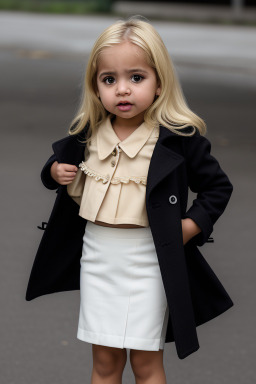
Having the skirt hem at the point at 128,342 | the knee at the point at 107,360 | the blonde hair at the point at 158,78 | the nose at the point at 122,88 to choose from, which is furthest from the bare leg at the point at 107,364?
the nose at the point at 122,88

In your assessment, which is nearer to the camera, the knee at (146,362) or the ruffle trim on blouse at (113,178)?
the ruffle trim on blouse at (113,178)

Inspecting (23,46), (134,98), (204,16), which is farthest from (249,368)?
(204,16)

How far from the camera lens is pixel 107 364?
3.16 meters

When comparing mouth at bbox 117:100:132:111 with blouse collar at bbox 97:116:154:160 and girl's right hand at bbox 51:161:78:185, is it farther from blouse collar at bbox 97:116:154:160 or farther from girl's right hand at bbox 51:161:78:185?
girl's right hand at bbox 51:161:78:185

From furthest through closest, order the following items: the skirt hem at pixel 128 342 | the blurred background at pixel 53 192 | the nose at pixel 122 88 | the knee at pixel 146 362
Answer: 1. the blurred background at pixel 53 192
2. the knee at pixel 146 362
3. the skirt hem at pixel 128 342
4. the nose at pixel 122 88

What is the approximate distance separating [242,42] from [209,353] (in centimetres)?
1610

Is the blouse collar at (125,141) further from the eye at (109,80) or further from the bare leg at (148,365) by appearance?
the bare leg at (148,365)

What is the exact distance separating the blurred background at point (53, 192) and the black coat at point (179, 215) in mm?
916

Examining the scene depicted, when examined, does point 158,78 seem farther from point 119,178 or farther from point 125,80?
point 119,178

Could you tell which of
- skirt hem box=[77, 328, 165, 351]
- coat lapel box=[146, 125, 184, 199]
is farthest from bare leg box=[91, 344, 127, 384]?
coat lapel box=[146, 125, 184, 199]

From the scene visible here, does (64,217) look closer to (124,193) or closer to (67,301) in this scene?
(124,193)

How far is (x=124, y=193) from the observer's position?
2.98 m

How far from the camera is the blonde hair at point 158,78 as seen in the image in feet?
9.62

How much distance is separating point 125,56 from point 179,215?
0.51 meters
